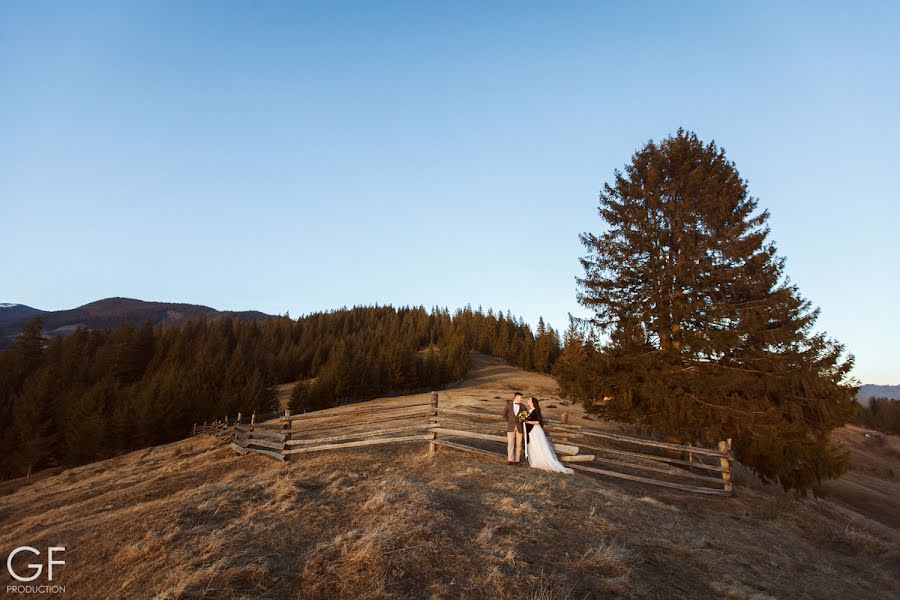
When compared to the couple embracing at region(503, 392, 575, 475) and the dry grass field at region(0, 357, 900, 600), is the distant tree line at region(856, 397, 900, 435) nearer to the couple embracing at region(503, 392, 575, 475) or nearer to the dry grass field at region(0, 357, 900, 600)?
the dry grass field at region(0, 357, 900, 600)

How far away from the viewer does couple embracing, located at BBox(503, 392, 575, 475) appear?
12.1 metres

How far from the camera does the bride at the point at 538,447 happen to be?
1191 centimetres

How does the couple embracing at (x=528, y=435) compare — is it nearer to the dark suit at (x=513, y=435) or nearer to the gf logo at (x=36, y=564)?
the dark suit at (x=513, y=435)

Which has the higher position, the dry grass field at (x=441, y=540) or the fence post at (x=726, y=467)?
the fence post at (x=726, y=467)

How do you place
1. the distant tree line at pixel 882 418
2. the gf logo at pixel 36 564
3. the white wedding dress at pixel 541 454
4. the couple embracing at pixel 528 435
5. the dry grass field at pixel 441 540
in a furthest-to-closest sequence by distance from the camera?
the distant tree line at pixel 882 418, the couple embracing at pixel 528 435, the white wedding dress at pixel 541 454, the gf logo at pixel 36 564, the dry grass field at pixel 441 540

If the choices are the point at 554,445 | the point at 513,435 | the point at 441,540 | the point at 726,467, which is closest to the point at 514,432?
the point at 513,435

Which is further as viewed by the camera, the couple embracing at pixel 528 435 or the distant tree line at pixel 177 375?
the distant tree line at pixel 177 375

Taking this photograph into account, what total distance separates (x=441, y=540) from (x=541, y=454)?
667 centimetres

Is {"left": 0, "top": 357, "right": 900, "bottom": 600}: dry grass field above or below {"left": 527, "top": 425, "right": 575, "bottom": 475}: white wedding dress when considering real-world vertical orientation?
below

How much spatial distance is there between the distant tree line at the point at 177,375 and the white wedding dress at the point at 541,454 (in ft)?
125

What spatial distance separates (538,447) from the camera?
12.2 metres

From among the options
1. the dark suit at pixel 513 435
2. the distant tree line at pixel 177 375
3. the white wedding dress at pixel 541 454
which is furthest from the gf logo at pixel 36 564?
the distant tree line at pixel 177 375

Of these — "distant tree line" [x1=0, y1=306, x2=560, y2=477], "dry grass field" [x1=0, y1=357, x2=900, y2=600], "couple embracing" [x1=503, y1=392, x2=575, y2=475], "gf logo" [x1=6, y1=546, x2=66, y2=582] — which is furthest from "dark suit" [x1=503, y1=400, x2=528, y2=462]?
"distant tree line" [x1=0, y1=306, x2=560, y2=477]

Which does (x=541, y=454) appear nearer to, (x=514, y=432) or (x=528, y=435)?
(x=528, y=435)
